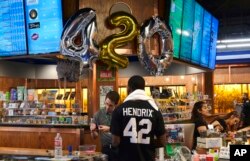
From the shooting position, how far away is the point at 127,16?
6074mm

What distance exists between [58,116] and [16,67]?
5.17 metres

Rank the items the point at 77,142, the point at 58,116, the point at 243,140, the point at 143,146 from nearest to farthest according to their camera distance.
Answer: the point at 143,146, the point at 243,140, the point at 77,142, the point at 58,116

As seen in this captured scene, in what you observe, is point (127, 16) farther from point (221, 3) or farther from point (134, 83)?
point (221, 3)

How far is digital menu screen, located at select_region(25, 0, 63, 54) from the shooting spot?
6.20m

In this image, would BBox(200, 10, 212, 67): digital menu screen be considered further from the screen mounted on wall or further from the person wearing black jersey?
the person wearing black jersey

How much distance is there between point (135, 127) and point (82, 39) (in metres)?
2.28

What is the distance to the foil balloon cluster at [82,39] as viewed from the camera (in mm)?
5617

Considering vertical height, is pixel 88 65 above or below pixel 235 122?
above

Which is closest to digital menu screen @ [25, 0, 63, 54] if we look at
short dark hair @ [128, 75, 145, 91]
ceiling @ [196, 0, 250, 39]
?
short dark hair @ [128, 75, 145, 91]

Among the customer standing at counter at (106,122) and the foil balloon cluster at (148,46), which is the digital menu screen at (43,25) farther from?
the customer standing at counter at (106,122)

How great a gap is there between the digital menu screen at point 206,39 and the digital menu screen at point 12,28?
4324mm

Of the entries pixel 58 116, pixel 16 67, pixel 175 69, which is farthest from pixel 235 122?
pixel 16 67

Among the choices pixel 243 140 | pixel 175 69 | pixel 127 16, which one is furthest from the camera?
pixel 175 69

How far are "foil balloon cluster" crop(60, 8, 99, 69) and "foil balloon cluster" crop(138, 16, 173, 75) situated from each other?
817 mm
